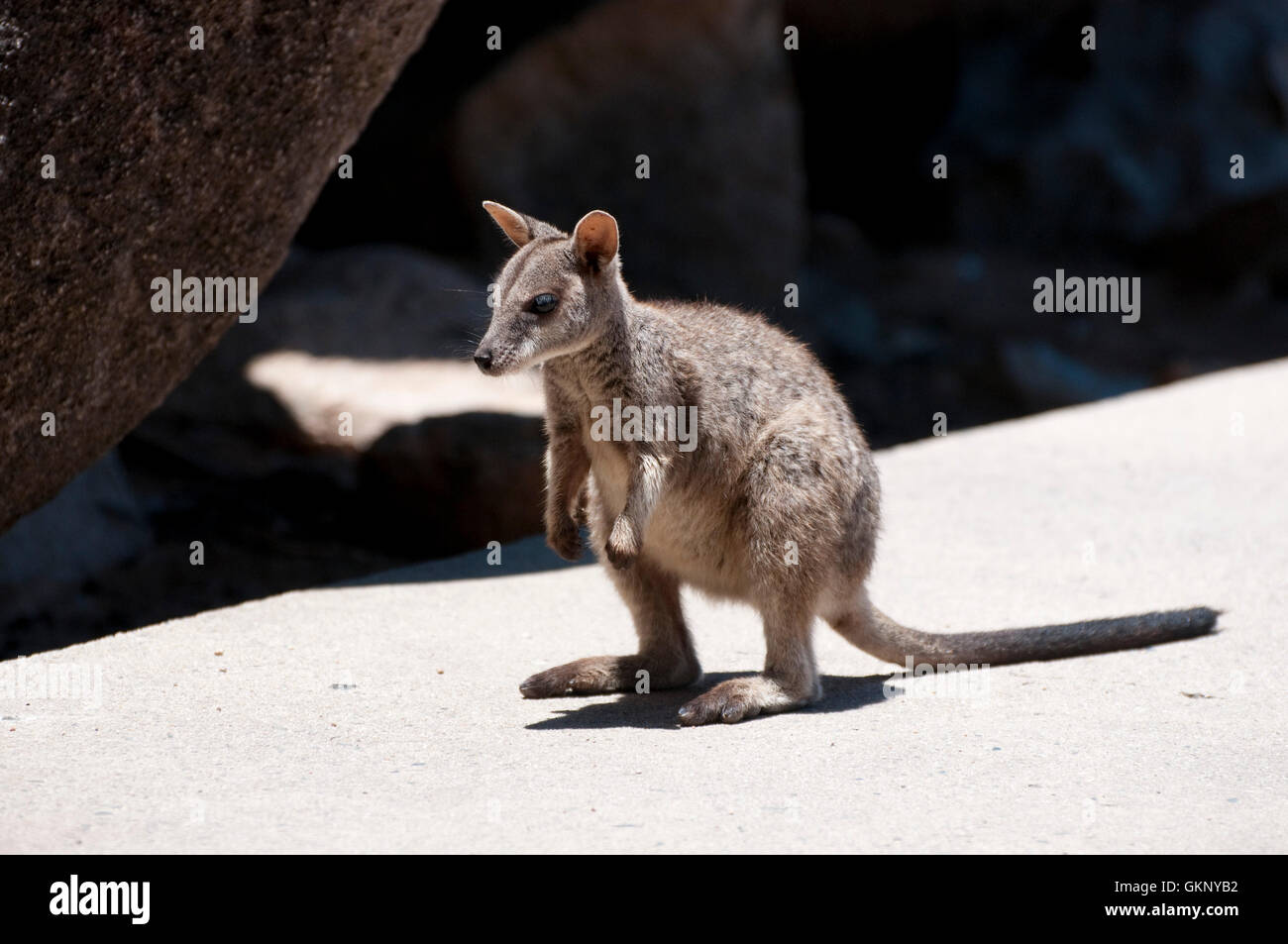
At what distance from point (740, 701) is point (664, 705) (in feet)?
1.18

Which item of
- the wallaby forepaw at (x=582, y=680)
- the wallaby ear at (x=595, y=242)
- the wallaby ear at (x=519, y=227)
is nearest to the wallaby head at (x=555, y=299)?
the wallaby ear at (x=595, y=242)

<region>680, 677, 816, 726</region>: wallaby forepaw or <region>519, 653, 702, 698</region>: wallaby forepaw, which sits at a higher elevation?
<region>519, 653, 702, 698</region>: wallaby forepaw

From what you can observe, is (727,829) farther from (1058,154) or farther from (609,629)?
(1058,154)

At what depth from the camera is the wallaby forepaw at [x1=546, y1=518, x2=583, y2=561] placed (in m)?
4.84

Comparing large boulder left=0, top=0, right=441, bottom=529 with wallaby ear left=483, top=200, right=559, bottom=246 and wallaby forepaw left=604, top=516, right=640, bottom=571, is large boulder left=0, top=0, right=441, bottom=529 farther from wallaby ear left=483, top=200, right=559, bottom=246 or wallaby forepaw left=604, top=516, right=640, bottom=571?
wallaby forepaw left=604, top=516, right=640, bottom=571

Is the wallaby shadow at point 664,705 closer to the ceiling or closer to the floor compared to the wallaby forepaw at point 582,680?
closer to the floor

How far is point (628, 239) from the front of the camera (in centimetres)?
1284

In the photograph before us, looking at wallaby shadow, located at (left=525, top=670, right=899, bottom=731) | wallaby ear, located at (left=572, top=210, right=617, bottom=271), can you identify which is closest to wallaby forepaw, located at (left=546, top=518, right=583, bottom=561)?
wallaby shadow, located at (left=525, top=670, right=899, bottom=731)

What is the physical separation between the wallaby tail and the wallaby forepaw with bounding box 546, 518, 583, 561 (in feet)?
2.99

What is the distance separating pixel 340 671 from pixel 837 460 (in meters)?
1.80

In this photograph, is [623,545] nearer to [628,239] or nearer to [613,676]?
[613,676]

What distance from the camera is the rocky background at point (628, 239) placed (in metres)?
6.03

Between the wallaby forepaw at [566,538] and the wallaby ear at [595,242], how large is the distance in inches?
32.4

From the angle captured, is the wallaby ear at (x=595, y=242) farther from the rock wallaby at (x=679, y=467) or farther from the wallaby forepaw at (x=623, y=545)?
the wallaby forepaw at (x=623, y=545)
